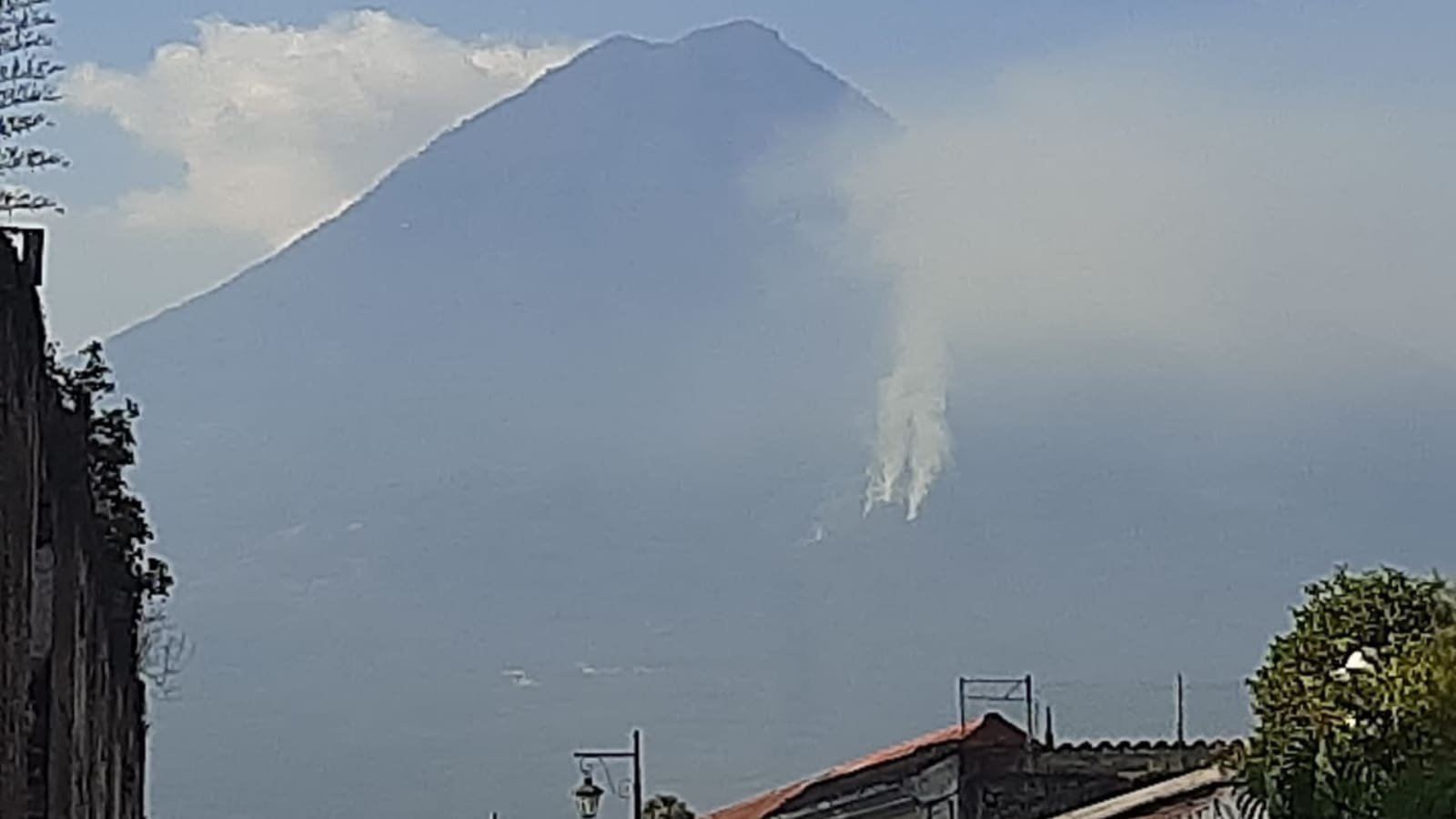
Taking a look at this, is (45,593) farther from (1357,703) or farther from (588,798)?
(588,798)

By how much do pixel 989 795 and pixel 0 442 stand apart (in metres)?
28.5

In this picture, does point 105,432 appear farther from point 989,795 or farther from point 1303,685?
point 989,795

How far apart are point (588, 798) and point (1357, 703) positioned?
66.7 feet

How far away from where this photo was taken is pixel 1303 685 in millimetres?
17125

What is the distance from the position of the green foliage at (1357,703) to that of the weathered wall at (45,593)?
7105 mm

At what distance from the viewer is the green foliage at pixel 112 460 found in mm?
20889

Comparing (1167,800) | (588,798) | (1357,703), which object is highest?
(588,798)

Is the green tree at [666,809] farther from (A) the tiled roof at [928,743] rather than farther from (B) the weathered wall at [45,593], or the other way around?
(B) the weathered wall at [45,593]

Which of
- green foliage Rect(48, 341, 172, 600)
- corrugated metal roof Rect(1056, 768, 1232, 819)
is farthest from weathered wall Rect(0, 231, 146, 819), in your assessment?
corrugated metal roof Rect(1056, 768, 1232, 819)

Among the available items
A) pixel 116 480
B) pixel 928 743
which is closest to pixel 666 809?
pixel 928 743

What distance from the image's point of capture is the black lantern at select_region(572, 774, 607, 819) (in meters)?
35.8

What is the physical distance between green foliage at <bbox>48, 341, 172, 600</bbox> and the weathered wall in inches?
9.8

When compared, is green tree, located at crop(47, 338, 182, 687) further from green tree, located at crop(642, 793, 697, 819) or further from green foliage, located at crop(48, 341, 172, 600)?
green tree, located at crop(642, 793, 697, 819)

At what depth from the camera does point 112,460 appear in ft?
76.0
